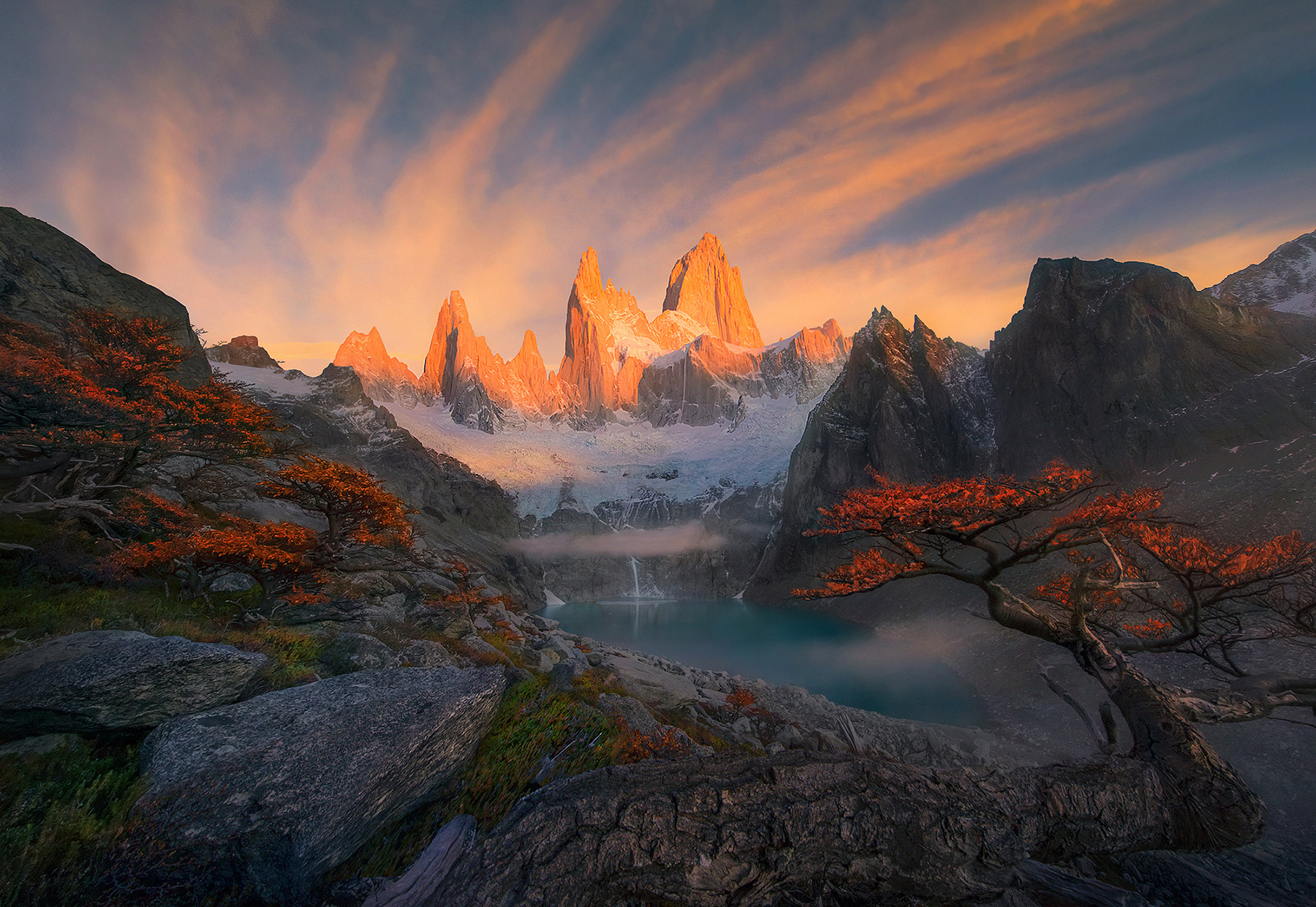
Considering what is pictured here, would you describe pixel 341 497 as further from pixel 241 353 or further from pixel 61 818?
pixel 241 353

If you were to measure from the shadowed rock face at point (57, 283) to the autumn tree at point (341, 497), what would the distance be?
10046 millimetres

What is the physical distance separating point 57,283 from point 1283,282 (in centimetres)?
13219

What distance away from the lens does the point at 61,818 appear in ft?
17.3

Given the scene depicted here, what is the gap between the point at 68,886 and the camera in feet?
15.7

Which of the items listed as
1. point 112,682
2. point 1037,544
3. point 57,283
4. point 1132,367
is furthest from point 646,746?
point 1132,367

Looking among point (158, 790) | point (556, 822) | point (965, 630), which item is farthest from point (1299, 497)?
point (158, 790)

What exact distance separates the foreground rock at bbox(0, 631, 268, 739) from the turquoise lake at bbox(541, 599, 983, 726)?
135 feet

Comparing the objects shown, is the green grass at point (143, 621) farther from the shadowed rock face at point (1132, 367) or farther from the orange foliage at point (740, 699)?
the shadowed rock face at point (1132, 367)

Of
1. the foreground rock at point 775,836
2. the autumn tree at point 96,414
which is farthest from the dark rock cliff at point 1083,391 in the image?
the autumn tree at point 96,414

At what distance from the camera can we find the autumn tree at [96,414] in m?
12.6

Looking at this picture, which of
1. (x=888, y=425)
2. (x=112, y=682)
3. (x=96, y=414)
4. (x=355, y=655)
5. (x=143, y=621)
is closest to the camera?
(x=112, y=682)

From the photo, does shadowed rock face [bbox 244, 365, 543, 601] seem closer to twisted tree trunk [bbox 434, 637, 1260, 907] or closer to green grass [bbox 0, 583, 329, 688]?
green grass [bbox 0, 583, 329, 688]

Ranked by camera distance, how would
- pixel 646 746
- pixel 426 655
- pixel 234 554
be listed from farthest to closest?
pixel 234 554 < pixel 426 655 < pixel 646 746

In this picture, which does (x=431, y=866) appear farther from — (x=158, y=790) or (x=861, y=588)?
(x=861, y=588)
